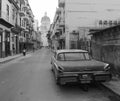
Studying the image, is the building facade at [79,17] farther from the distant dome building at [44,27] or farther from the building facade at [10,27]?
the distant dome building at [44,27]

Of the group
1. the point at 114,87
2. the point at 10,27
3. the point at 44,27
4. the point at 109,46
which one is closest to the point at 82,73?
the point at 114,87

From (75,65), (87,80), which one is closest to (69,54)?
(75,65)

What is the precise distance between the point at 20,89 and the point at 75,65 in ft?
8.03

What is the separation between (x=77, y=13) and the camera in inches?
1291

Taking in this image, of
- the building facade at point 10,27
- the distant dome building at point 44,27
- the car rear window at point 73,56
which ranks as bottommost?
the car rear window at point 73,56

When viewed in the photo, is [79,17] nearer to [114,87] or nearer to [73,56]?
[73,56]

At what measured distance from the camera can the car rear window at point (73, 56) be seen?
749cm

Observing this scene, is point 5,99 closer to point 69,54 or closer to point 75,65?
point 75,65

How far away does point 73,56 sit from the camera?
25.0 feet

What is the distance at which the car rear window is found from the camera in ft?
24.6

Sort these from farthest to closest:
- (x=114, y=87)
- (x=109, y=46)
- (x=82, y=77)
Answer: (x=109, y=46) < (x=114, y=87) < (x=82, y=77)

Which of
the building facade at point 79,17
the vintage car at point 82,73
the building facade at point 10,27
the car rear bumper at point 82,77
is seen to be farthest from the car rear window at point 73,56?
the building facade at point 79,17

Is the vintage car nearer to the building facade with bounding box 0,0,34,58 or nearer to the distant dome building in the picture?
the building facade with bounding box 0,0,34,58

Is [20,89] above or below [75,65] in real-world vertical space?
below
